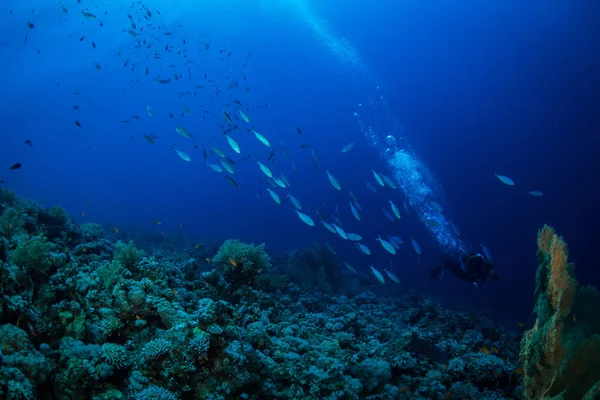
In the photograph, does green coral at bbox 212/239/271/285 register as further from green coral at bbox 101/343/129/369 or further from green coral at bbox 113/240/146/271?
green coral at bbox 101/343/129/369

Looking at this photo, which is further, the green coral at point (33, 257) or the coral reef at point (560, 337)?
Result: the green coral at point (33, 257)

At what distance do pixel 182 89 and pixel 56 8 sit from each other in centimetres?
8127

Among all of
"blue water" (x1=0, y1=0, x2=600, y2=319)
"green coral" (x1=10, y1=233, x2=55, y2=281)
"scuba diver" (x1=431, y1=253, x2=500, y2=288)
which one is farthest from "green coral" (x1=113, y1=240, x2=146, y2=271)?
"scuba diver" (x1=431, y1=253, x2=500, y2=288)

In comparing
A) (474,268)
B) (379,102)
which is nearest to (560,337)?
(474,268)

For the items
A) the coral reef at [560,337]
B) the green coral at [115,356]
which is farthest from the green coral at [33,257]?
the coral reef at [560,337]

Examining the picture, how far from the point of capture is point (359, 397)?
436cm

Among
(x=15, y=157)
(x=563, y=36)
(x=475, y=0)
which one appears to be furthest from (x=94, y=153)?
(x=563, y=36)

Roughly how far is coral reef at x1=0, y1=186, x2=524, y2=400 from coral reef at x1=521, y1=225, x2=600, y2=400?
421 millimetres

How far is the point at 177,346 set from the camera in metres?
3.21

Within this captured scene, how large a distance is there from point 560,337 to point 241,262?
551 cm

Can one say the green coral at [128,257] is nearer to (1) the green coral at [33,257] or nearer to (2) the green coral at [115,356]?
(1) the green coral at [33,257]

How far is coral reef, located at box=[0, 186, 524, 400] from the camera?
2.99 metres

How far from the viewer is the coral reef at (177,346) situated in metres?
2.99

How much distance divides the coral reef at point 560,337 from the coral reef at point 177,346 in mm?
421
